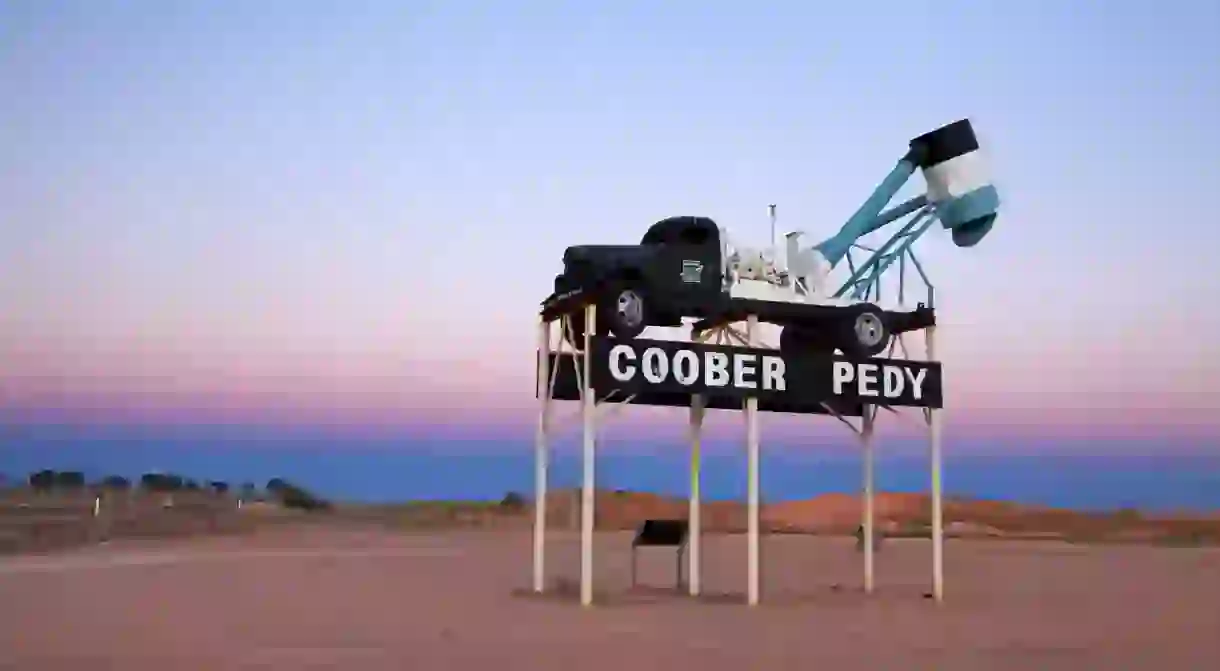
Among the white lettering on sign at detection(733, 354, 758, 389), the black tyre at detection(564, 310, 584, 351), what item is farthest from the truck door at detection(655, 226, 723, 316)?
the black tyre at detection(564, 310, 584, 351)

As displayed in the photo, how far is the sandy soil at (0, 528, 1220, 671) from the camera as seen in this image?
14.0 meters

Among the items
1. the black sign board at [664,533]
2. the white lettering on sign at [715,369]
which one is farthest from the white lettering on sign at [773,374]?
the black sign board at [664,533]

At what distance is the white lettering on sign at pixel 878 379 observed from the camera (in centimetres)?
2212

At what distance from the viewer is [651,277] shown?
67.3 feet

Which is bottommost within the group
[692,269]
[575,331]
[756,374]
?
[756,374]

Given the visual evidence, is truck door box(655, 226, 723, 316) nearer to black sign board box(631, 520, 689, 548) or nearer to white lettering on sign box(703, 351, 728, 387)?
white lettering on sign box(703, 351, 728, 387)

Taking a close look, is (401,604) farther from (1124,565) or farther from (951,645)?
(1124,565)

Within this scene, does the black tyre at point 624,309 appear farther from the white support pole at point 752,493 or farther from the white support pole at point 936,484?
the white support pole at point 936,484

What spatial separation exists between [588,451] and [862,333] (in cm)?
596

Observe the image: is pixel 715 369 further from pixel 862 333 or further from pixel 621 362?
pixel 862 333

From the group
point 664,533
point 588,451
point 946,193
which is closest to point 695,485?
point 664,533

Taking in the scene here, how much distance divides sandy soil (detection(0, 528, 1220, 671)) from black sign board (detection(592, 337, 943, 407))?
3660 mm

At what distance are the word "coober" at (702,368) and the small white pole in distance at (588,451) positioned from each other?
1.43ft

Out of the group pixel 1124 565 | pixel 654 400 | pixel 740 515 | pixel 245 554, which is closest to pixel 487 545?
pixel 245 554
